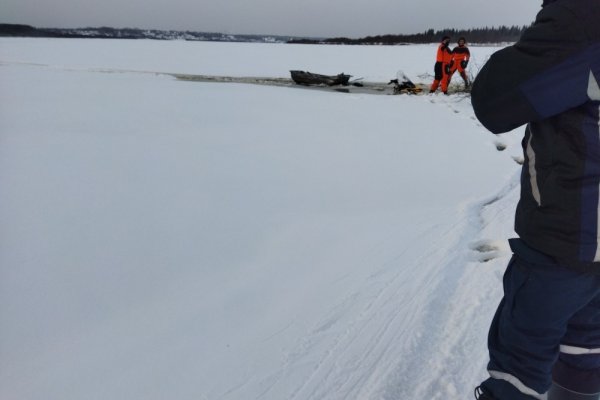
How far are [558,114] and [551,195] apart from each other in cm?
18

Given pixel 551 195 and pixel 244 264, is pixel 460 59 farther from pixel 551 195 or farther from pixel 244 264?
pixel 551 195

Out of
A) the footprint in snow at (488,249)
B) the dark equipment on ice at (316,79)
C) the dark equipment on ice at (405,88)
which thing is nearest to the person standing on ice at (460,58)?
the dark equipment on ice at (405,88)

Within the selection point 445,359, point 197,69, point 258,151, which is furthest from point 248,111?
point 197,69

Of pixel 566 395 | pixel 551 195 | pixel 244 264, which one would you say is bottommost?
pixel 244 264

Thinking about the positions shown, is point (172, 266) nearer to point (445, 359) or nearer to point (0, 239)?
point (0, 239)

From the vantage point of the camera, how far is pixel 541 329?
1073 millimetres

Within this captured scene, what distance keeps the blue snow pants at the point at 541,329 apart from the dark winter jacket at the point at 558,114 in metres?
0.05

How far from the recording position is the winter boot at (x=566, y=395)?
4.06 ft

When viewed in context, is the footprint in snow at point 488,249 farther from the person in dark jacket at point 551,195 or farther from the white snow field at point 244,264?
the person in dark jacket at point 551,195

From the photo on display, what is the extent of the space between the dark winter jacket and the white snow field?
2.82ft

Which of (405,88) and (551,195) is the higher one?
(551,195)

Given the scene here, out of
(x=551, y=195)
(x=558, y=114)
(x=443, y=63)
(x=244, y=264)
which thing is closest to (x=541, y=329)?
(x=551, y=195)

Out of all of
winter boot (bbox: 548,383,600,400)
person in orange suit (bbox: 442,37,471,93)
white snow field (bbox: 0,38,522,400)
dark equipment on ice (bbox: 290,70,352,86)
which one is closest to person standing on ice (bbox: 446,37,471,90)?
person in orange suit (bbox: 442,37,471,93)

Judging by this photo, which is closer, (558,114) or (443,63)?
(558,114)
